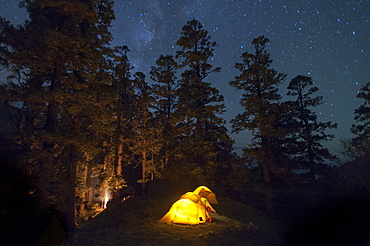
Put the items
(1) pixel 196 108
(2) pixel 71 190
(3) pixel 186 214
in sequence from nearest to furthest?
(2) pixel 71 190
(3) pixel 186 214
(1) pixel 196 108

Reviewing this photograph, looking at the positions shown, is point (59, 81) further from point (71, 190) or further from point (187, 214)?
point (187, 214)

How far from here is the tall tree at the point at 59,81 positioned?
9062 millimetres

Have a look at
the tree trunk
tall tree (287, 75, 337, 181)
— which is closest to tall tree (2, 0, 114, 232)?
the tree trunk

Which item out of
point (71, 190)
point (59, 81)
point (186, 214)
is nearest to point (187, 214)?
point (186, 214)

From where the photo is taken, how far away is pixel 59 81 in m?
10.6

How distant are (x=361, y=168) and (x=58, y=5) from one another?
85.3 feet

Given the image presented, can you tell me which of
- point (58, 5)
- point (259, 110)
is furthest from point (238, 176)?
point (58, 5)

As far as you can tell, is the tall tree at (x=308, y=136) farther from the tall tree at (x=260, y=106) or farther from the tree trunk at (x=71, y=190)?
the tree trunk at (x=71, y=190)

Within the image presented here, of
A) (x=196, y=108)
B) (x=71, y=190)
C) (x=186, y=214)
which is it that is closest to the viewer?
(x=71, y=190)

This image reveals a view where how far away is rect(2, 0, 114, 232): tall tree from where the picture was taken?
906 cm

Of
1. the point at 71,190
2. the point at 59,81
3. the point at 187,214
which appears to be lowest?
the point at 187,214

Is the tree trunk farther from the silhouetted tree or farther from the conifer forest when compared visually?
the silhouetted tree

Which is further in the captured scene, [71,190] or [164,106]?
[164,106]

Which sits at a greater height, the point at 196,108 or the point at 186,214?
the point at 196,108
